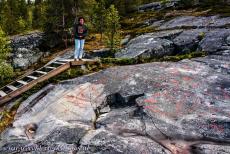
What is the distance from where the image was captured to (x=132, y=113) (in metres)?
11.0

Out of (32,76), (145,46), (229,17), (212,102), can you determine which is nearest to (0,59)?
(32,76)

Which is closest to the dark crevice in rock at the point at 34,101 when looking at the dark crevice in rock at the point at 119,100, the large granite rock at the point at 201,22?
the dark crevice in rock at the point at 119,100

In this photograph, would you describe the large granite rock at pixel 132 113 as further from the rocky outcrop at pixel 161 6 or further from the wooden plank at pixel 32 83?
the rocky outcrop at pixel 161 6

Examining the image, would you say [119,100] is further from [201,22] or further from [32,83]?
[201,22]

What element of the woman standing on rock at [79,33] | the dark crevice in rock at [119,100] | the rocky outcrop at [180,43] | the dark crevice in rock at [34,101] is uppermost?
the woman standing on rock at [79,33]

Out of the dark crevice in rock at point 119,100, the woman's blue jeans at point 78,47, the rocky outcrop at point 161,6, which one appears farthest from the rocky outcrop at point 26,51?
the rocky outcrop at point 161,6

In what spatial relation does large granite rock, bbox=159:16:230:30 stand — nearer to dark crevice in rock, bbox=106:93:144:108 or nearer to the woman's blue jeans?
the woman's blue jeans

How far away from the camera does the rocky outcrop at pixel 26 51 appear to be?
33.2 meters

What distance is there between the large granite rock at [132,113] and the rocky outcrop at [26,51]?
20129mm

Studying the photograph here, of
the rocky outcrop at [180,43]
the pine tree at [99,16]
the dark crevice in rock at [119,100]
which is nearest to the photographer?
the dark crevice in rock at [119,100]

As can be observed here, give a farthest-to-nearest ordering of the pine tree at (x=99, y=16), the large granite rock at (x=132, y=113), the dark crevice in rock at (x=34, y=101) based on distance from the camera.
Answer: the pine tree at (x=99, y=16)
the dark crevice in rock at (x=34, y=101)
the large granite rock at (x=132, y=113)

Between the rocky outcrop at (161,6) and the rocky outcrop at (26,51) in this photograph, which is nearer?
the rocky outcrop at (26,51)

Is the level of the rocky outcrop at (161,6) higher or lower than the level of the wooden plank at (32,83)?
higher

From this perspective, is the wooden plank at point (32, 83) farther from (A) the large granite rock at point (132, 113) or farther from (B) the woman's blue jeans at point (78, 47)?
(A) the large granite rock at point (132, 113)
